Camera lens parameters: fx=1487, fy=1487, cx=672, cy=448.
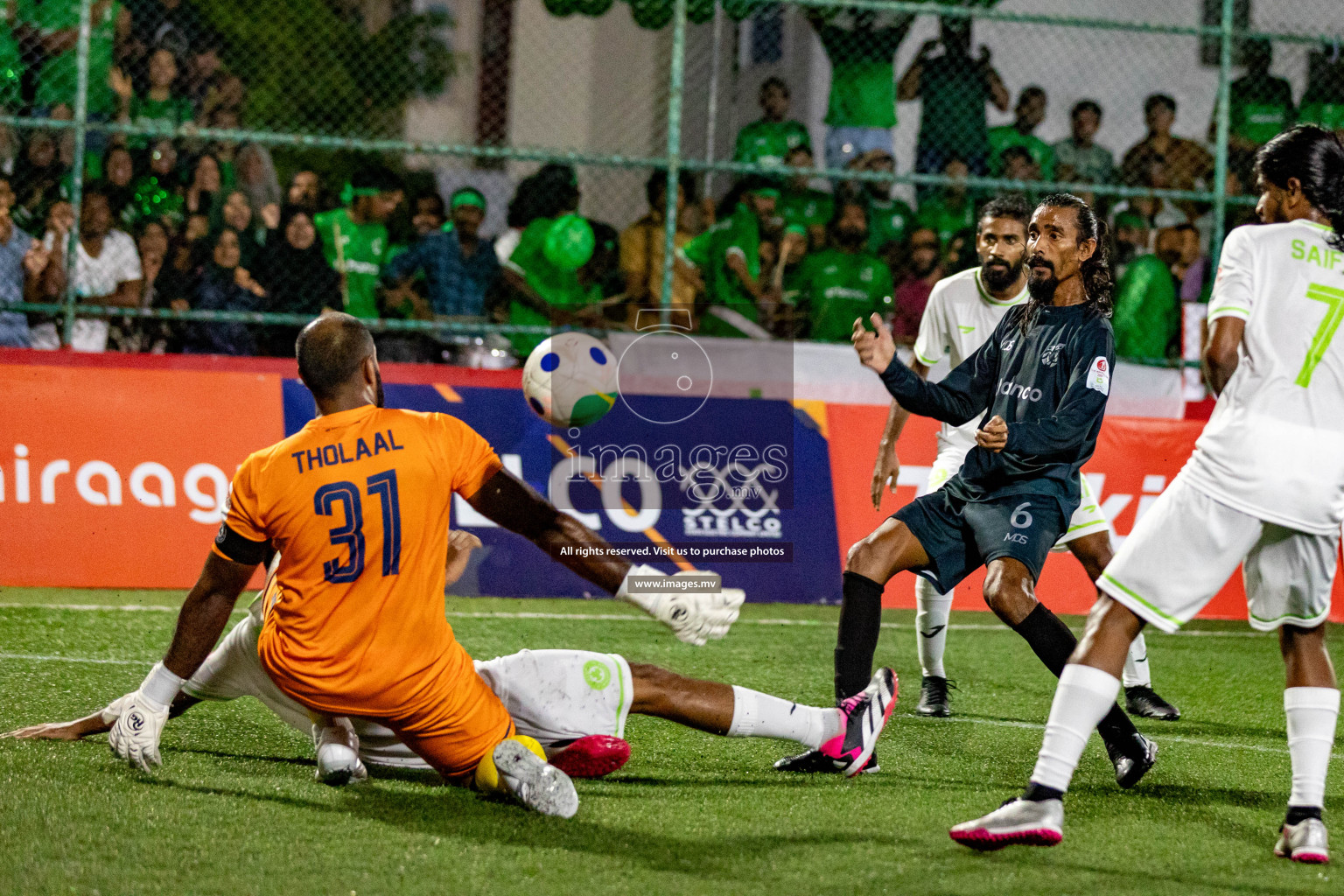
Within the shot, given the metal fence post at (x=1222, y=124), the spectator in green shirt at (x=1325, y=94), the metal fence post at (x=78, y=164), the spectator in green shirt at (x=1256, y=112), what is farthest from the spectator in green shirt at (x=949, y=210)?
the metal fence post at (x=78, y=164)

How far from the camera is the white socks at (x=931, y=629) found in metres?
A: 6.26

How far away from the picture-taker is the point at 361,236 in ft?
35.4

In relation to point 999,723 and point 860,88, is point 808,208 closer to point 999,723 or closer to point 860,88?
point 860,88

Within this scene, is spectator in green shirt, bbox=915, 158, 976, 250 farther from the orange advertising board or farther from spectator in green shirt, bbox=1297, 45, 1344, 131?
the orange advertising board

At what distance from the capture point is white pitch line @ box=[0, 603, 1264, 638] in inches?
308

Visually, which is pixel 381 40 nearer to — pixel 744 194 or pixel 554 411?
pixel 744 194

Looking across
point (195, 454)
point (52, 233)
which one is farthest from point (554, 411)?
point (52, 233)

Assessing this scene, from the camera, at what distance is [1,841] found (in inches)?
150

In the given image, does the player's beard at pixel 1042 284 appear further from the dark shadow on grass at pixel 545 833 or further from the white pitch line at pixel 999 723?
the dark shadow on grass at pixel 545 833

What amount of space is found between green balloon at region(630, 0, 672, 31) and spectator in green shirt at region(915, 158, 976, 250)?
2.47 metres

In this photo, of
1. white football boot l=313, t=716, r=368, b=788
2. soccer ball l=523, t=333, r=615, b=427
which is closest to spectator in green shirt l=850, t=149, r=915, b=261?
soccer ball l=523, t=333, r=615, b=427

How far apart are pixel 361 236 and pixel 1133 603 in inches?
308

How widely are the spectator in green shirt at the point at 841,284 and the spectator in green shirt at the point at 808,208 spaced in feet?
0.36

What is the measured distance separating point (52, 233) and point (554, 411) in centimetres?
460
